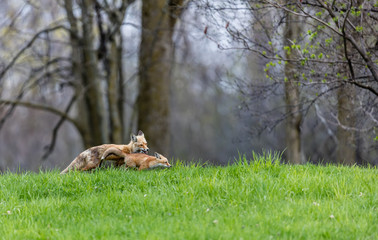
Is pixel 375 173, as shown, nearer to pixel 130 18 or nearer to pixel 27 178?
pixel 27 178

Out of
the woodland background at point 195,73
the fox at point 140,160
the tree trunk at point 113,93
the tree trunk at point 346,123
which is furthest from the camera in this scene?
the tree trunk at point 113,93

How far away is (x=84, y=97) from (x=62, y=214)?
10.8 metres

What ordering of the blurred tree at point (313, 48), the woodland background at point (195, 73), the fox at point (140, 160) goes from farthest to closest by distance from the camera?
the woodland background at point (195, 73), the blurred tree at point (313, 48), the fox at point (140, 160)

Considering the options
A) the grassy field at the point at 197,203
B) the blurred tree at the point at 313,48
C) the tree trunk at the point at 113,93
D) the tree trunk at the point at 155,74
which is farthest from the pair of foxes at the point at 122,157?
the tree trunk at the point at 113,93

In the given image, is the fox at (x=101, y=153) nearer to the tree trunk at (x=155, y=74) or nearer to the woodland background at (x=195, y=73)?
the woodland background at (x=195, y=73)

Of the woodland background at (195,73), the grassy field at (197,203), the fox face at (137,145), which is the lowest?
the grassy field at (197,203)

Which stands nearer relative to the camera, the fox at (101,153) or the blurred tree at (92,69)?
the fox at (101,153)

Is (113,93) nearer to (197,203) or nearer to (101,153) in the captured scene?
(101,153)

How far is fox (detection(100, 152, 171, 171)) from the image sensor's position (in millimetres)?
6977

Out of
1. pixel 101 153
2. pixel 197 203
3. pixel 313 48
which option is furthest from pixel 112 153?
pixel 313 48

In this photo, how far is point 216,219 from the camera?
5.14 meters

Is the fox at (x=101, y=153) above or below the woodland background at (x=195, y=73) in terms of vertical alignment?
below

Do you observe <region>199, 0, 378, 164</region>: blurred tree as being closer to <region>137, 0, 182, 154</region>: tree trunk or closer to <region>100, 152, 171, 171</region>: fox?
<region>100, 152, 171, 171</region>: fox

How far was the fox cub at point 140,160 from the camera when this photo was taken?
6977 millimetres
